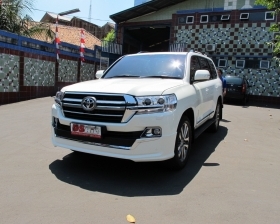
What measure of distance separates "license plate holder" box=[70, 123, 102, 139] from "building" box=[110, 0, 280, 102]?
1401 centimetres

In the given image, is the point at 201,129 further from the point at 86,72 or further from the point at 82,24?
the point at 82,24

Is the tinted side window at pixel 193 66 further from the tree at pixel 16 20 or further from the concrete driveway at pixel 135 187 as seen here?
the tree at pixel 16 20

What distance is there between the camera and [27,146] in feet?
15.9

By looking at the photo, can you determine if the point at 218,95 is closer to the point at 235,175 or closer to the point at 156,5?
the point at 235,175

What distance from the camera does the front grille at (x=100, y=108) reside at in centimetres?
335

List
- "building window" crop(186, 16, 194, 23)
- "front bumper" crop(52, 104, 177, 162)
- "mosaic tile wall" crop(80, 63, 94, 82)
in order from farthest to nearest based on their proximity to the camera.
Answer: "building window" crop(186, 16, 194, 23) → "mosaic tile wall" crop(80, 63, 94, 82) → "front bumper" crop(52, 104, 177, 162)

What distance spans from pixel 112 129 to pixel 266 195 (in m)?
2.00

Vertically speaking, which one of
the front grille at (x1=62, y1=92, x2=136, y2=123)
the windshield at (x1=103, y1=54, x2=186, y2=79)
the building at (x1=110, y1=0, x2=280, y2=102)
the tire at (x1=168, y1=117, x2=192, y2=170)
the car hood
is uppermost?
the building at (x1=110, y1=0, x2=280, y2=102)

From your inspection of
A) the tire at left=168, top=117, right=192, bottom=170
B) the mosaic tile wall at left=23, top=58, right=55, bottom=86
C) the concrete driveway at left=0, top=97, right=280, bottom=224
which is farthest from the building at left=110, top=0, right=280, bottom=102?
the tire at left=168, top=117, right=192, bottom=170

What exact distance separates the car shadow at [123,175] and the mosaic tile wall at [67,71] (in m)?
9.48

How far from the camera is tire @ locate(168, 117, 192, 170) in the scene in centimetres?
372

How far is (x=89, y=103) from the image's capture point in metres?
3.46

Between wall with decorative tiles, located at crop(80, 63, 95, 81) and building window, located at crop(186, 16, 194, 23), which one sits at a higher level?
building window, located at crop(186, 16, 194, 23)

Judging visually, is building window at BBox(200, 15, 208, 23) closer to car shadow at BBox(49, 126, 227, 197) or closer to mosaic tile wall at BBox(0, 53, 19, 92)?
mosaic tile wall at BBox(0, 53, 19, 92)
